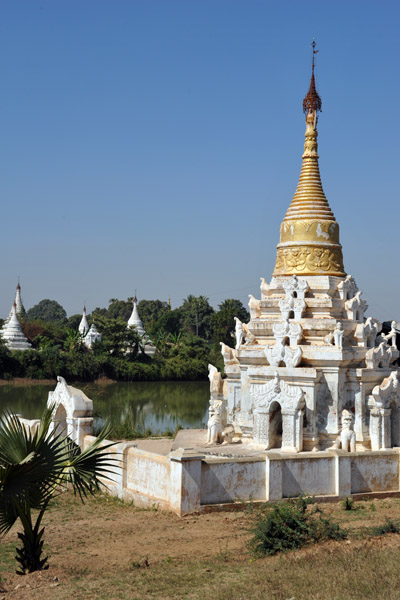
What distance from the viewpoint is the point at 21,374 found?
5066 cm

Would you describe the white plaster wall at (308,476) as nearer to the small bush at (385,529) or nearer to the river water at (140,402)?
the small bush at (385,529)

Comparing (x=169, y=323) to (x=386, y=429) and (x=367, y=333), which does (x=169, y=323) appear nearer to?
(x=367, y=333)

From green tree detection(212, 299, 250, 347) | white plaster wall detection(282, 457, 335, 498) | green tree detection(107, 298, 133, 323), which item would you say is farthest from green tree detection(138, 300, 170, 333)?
white plaster wall detection(282, 457, 335, 498)

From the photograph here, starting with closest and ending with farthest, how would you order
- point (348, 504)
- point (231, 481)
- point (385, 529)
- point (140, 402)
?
point (385, 529) < point (231, 481) < point (348, 504) < point (140, 402)

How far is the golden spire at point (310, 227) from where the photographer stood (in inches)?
786

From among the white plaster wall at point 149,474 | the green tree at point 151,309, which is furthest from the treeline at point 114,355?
the white plaster wall at point 149,474

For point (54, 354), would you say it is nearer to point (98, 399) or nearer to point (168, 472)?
point (98, 399)

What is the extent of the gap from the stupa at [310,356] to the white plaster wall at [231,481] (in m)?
4.20

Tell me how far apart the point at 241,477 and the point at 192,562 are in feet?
10.9

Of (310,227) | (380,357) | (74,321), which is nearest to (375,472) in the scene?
(380,357)

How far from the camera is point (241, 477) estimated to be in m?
12.7

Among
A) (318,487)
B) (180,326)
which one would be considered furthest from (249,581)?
(180,326)

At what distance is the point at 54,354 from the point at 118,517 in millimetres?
40457

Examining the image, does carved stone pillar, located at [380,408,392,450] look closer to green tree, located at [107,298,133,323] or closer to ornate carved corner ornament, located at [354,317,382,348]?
ornate carved corner ornament, located at [354,317,382,348]
